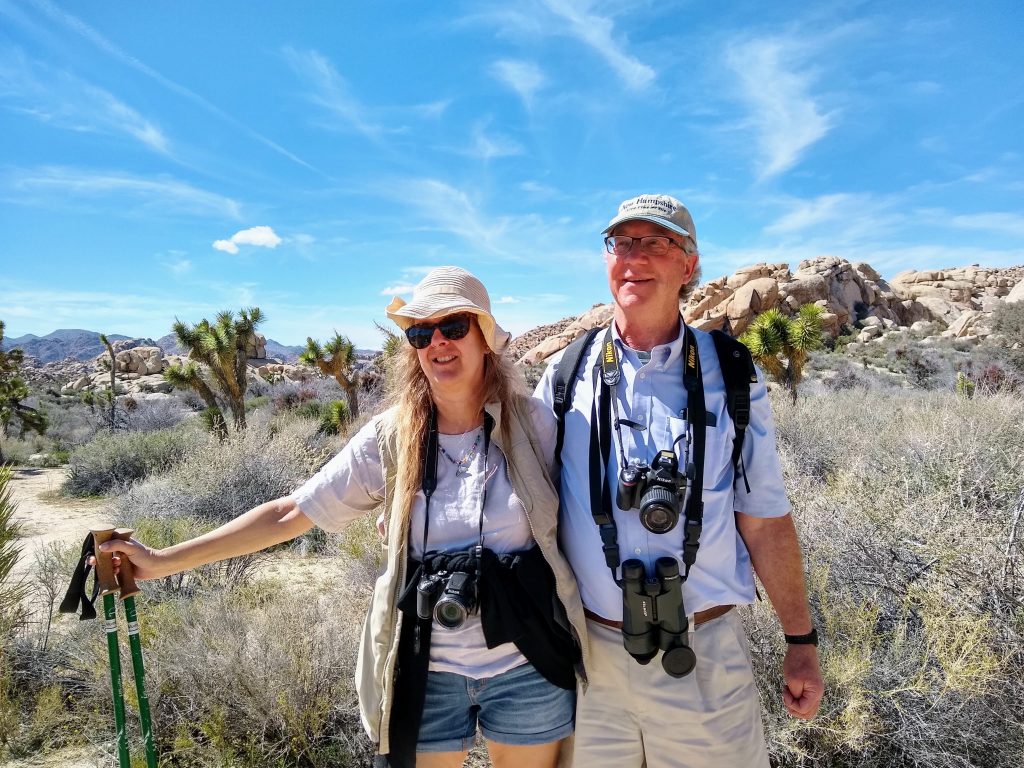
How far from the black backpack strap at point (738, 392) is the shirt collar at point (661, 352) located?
0.15m

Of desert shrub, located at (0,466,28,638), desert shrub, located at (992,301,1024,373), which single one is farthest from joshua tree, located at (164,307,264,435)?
desert shrub, located at (992,301,1024,373)

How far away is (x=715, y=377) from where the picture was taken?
6.79ft

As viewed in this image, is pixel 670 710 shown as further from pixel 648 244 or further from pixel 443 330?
pixel 648 244

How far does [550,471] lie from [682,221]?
101 centimetres

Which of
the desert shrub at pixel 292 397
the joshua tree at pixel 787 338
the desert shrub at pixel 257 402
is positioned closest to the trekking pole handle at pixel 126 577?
the joshua tree at pixel 787 338

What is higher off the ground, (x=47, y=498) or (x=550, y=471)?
(x=550, y=471)

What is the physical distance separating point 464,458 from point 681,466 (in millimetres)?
709

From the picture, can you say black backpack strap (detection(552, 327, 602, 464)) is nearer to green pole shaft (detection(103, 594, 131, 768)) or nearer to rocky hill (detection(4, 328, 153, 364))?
green pole shaft (detection(103, 594, 131, 768))

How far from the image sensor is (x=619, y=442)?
2012 millimetres

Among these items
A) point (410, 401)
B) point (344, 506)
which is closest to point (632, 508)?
point (410, 401)

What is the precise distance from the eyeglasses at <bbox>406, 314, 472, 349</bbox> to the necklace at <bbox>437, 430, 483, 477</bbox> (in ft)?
1.11

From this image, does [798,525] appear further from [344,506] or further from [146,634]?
[146,634]

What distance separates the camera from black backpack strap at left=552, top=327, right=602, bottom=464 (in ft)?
6.94

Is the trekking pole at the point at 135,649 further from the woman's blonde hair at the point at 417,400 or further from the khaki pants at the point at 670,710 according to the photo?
the khaki pants at the point at 670,710
